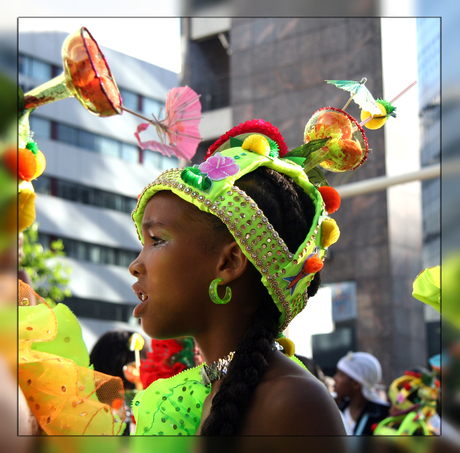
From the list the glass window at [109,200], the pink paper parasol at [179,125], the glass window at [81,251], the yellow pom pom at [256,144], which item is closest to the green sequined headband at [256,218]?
the yellow pom pom at [256,144]

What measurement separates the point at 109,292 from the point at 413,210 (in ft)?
64.3

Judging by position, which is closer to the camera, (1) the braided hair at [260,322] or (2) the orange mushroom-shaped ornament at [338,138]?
(1) the braided hair at [260,322]

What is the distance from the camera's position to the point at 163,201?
1.98m

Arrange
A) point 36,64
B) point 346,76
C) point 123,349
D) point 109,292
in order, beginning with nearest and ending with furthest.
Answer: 1. point 123,349
2. point 346,76
3. point 36,64
4. point 109,292

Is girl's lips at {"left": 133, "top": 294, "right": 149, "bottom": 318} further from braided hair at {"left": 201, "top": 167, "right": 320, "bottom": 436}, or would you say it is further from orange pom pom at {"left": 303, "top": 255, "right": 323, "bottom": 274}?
orange pom pom at {"left": 303, "top": 255, "right": 323, "bottom": 274}

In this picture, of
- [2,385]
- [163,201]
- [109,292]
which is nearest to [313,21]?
[163,201]

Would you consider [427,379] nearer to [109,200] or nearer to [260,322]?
[260,322]

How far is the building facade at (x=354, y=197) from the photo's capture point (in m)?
13.2

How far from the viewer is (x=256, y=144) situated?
205 cm

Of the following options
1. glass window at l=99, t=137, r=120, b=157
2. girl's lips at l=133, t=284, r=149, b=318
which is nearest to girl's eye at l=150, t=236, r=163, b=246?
girl's lips at l=133, t=284, r=149, b=318

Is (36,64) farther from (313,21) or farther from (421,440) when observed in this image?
(421,440)

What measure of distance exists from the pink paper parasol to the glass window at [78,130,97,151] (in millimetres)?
28285

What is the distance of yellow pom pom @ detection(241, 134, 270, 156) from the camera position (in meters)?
2.05

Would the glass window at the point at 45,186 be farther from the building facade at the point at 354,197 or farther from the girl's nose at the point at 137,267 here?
the girl's nose at the point at 137,267
